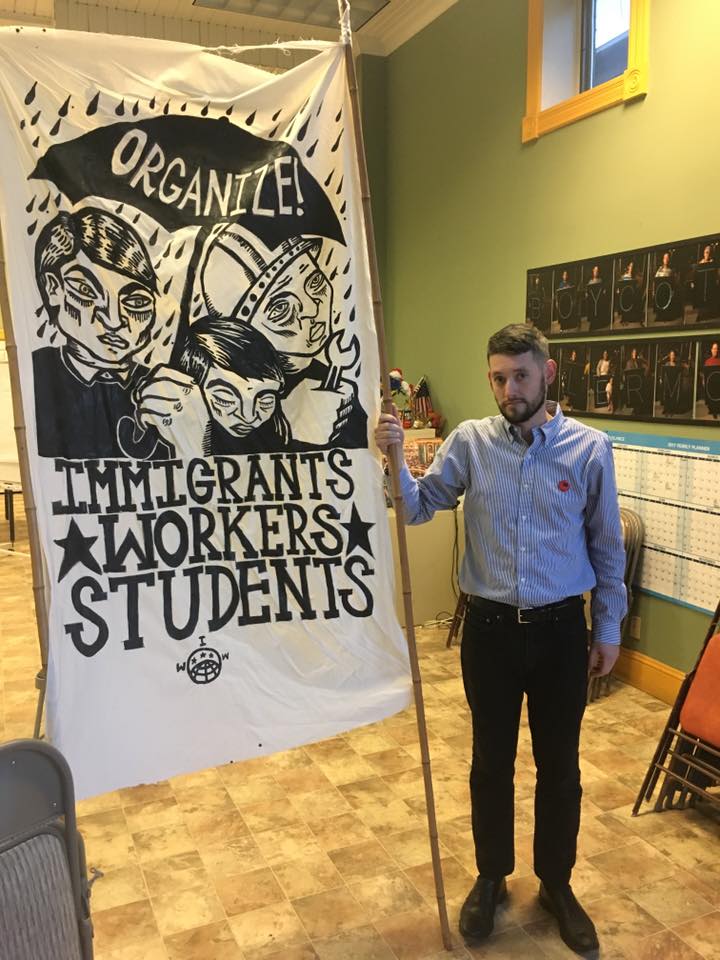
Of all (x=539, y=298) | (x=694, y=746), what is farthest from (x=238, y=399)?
(x=539, y=298)

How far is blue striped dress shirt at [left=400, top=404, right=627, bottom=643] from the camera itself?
1979 millimetres

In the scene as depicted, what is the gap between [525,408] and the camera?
1.97m

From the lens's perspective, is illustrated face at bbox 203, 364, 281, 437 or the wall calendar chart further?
the wall calendar chart

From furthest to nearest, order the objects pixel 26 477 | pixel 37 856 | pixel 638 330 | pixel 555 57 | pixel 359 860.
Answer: pixel 555 57
pixel 638 330
pixel 359 860
pixel 26 477
pixel 37 856

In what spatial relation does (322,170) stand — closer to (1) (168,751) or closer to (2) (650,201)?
(1) (168,751)

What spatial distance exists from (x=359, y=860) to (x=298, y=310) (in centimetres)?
164

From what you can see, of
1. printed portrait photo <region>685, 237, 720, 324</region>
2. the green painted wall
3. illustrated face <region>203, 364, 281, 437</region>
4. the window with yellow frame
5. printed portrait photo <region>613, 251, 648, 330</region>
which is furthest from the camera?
the window with yellow frame

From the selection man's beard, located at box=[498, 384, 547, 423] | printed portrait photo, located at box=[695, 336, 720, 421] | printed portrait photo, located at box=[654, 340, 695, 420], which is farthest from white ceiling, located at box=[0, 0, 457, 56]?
man's beard, located at box=[498, 384, 547, 423]

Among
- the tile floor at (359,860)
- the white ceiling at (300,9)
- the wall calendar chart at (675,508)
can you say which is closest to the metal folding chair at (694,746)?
the tile floor at (359,860)

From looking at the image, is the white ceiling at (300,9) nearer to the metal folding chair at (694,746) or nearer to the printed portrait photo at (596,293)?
the printed portrait photo at (596,293)

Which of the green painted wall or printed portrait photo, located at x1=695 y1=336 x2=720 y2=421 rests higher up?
the green painted wall

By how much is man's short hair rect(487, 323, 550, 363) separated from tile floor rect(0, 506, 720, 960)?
1503 millimetres

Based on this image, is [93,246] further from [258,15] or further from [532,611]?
[258,15]

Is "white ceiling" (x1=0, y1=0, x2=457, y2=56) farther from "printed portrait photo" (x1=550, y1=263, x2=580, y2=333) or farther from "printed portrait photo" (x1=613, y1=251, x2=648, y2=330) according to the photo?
"printed portrait photo" (x1=613, y1=251, x2=648, y2=330)
